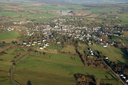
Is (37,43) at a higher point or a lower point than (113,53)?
higher

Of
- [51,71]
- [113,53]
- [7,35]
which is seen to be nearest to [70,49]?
[113,53]

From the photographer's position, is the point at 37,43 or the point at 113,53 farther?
the point at 37,43

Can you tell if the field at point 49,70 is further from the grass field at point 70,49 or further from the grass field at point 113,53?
the grass field at point 113,53

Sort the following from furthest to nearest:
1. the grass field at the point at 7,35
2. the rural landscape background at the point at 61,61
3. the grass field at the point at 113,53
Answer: the grass field at the point at 7,35 → the grass field at the point at 113,53 → the rural landscape background at the point at 61,61

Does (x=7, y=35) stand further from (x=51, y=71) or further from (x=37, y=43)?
(x=51, y=71)

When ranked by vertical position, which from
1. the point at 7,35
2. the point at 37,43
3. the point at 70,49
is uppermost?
the point at 7,35

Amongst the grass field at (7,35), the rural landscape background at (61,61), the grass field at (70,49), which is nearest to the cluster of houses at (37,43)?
the rural landscape background at (61,61)

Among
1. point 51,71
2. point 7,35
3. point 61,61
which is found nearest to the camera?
point 51,71
